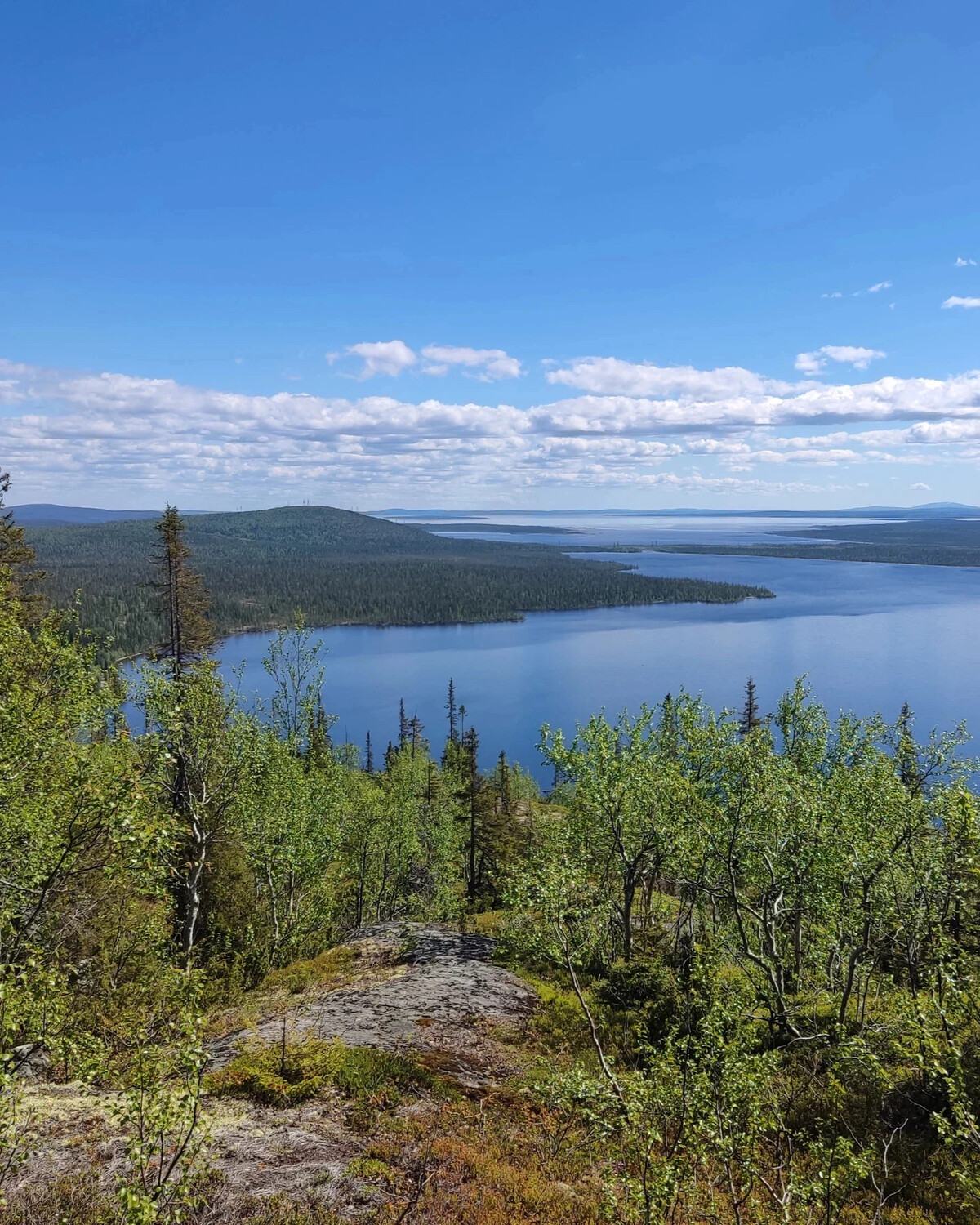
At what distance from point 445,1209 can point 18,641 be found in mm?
16812

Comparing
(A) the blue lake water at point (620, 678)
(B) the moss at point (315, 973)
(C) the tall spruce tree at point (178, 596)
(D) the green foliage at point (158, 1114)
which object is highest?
(C) the tall spruce tree at point (178, 596)

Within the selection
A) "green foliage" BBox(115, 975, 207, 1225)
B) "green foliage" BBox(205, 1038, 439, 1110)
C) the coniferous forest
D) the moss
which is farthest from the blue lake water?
"green foliage" BBox(115, 975, 207, 1225)

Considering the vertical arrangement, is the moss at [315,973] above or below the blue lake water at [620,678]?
above

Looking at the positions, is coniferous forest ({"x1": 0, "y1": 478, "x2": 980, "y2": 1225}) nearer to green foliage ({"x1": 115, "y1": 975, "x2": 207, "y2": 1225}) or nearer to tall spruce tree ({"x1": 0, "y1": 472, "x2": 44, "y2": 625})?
green foliage ({"x1": 115, "y1": 975, "x2": 207, "y2": 1225})

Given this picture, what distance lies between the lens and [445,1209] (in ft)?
32.3

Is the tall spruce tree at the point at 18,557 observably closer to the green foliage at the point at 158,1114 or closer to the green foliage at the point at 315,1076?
the green foliage at the point at 315,1076

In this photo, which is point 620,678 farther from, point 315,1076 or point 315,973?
point 315,1076

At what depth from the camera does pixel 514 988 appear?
65.0 feet

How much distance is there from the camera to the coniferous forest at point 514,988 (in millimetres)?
8391

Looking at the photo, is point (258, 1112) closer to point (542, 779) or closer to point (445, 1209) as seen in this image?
point (445, 1209)

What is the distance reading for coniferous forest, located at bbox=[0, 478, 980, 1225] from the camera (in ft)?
27.5

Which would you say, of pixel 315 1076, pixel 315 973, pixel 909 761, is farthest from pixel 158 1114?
pixel 909 761

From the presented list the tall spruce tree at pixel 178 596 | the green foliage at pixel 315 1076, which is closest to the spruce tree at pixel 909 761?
the green foliage at pixel 315 1076

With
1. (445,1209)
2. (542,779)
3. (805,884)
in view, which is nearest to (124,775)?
(445,1209)
